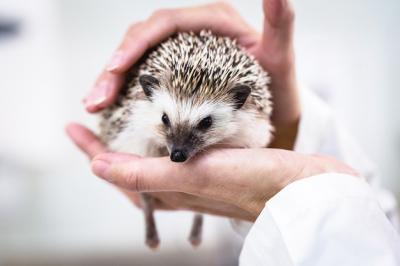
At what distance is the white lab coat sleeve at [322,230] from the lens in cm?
103

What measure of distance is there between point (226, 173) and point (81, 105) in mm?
2250

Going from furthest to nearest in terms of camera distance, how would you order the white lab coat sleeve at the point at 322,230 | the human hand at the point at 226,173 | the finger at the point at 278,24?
the finger at the point at 278,24 < the human hand at the point at 226,173 < the white lab coat sleeve at the point at 322,230

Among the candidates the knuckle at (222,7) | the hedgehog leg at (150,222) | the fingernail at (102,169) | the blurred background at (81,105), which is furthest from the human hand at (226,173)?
the blurred background at (81,105)

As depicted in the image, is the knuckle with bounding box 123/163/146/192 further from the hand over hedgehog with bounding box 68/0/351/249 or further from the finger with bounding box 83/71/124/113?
the finger with bounding box 83/71/124/113

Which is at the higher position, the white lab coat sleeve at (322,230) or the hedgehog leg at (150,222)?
the white lab coat sleeve at (322,230)

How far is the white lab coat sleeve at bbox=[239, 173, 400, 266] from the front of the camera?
3.37ft

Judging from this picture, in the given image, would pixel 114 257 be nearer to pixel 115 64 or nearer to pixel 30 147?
pixel 30 147

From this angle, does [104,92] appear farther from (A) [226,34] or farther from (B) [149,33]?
(A) [226,34]

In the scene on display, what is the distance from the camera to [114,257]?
316 centimetres

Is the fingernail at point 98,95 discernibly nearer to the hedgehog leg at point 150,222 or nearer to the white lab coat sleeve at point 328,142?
the hedgehog leg at point 150,222

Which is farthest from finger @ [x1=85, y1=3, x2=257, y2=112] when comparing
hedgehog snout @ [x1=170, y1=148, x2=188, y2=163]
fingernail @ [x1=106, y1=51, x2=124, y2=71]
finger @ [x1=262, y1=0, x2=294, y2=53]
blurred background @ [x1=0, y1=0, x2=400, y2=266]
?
blurred background @ [x1=0, y1=0, x2=400, y2=266]

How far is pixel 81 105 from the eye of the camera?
10.6ft

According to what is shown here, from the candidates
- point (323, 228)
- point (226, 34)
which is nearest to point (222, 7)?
point (226, 34)

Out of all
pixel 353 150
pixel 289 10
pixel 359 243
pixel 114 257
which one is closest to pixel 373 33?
pixel 353 150
